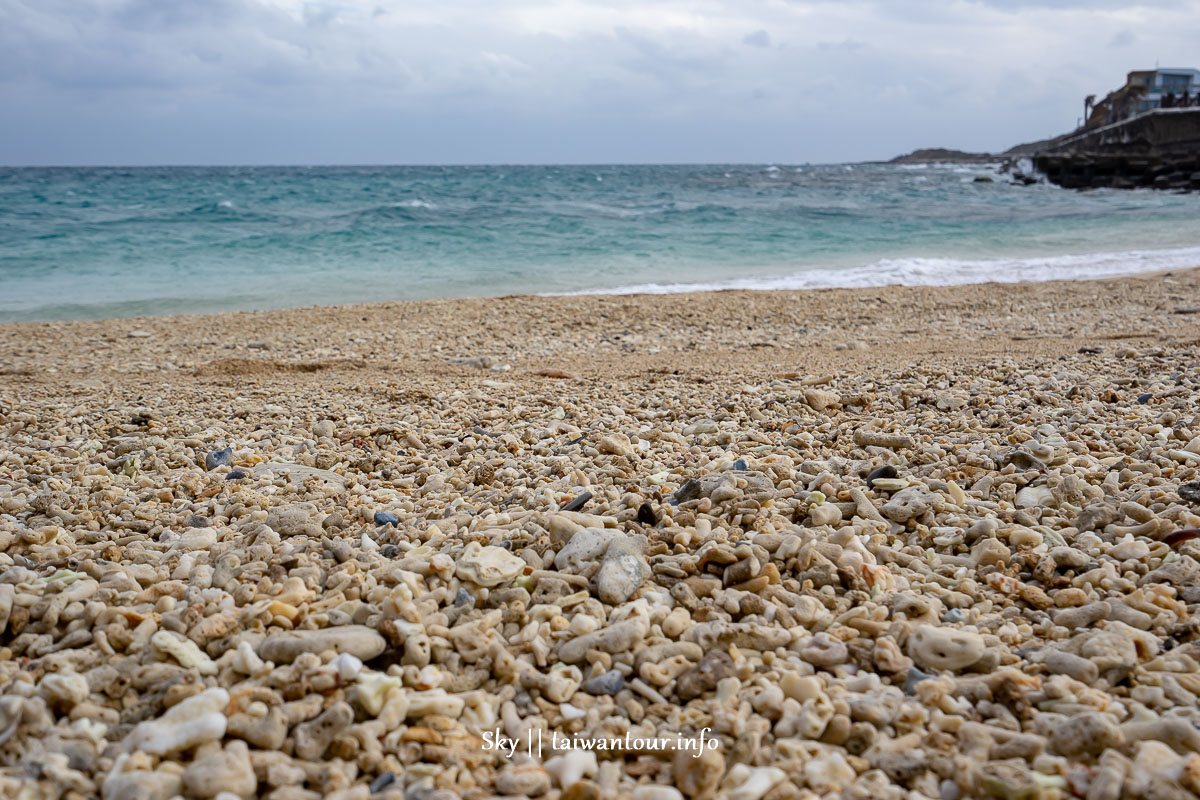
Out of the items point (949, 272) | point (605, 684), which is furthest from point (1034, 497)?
point (949, 272)

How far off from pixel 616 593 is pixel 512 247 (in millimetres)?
13502

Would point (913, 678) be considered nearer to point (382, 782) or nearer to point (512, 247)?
point (382, 782)

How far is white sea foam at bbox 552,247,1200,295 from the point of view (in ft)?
35.5

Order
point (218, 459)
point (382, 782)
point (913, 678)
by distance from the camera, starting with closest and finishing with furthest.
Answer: point (382, 782), point (913, 678), point (218, 459)

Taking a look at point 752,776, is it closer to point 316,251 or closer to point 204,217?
point 316,251

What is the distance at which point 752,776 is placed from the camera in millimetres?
1462

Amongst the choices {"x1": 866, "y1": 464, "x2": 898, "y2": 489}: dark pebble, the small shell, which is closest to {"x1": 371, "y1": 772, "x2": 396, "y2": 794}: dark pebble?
{"x1": 866, "y1": 464, "x2": 898, "y2": 489}: dark pebble

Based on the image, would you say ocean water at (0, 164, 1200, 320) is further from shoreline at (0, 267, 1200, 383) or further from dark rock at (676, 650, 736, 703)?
dark rock at (676, 650, 736, 703)

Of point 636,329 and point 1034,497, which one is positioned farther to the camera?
point 636,329

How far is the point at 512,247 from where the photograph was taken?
1501 cm

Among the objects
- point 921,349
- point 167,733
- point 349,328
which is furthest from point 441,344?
point 167,733

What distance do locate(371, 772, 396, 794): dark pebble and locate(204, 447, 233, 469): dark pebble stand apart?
2.05m

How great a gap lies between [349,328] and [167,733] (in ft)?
21.3

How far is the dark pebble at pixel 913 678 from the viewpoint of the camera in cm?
169
